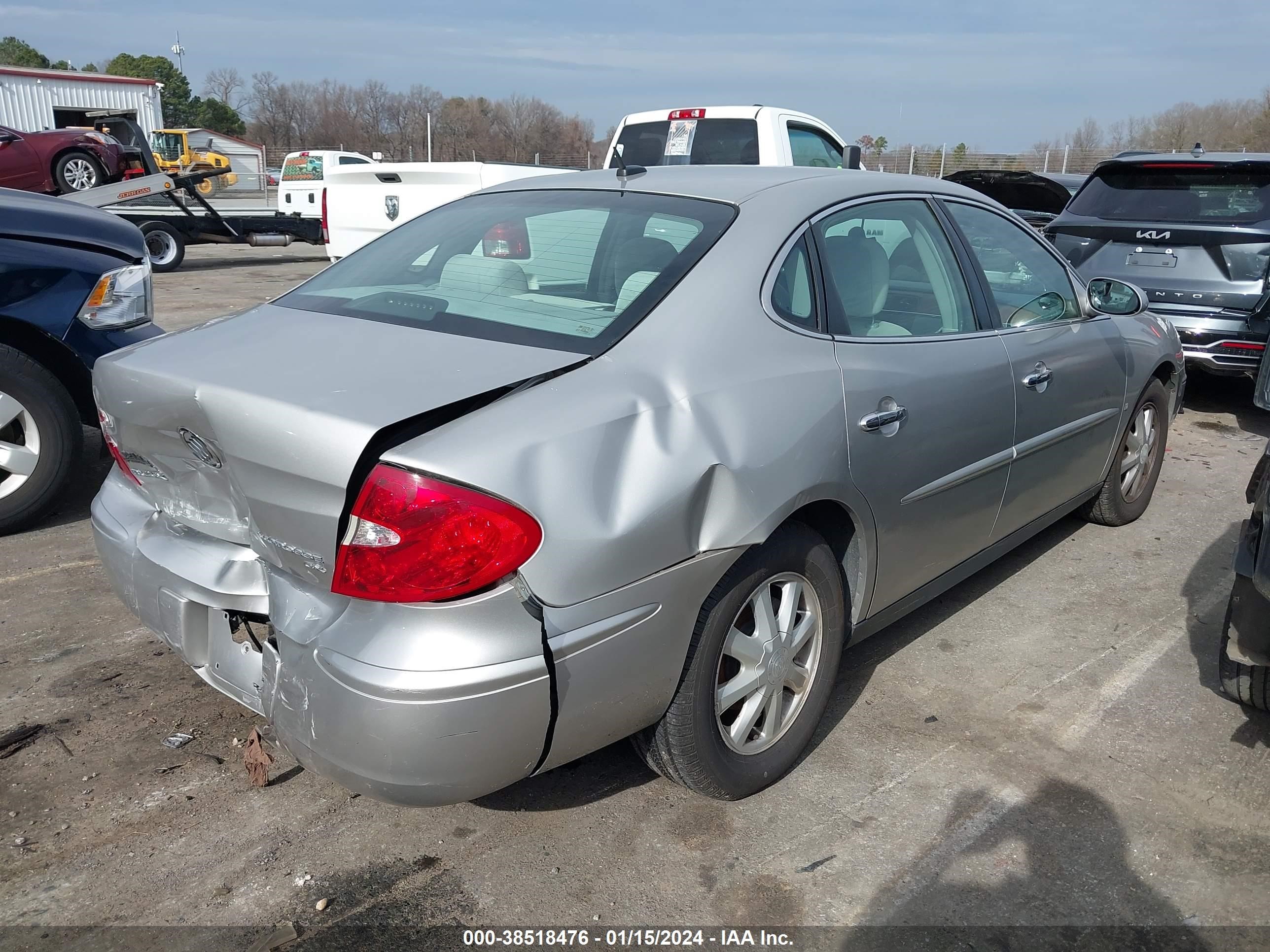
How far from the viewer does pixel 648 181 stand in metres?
3.10

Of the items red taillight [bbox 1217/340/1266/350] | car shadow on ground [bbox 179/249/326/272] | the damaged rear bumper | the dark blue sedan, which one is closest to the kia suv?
red taillight [bbox 1217/340/1266/350]

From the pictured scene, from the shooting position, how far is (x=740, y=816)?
2598 mm

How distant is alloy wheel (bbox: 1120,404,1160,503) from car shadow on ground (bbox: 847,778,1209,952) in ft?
7.66

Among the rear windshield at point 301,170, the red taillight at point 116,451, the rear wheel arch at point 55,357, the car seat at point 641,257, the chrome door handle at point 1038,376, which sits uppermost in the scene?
the car seat at point 641,257

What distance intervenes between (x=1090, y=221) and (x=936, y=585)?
16.1ft

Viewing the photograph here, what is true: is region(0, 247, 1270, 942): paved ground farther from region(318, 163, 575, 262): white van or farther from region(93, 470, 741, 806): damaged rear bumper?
region(318, 163, 575, 262): white van

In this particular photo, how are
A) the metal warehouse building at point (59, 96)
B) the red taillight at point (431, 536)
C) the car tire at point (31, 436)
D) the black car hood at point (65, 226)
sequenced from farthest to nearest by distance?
the metal warehouse building at point (59, 96), the black car hood at point (65, 226), the car tire at point (31, 436), the red taillight at point (431, 536)

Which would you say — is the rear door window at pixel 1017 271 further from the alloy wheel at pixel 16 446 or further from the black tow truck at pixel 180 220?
the black tow truck at pixel 180 220

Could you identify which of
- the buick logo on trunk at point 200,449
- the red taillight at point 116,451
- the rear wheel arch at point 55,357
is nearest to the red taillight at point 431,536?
the buick logo on trunk at point 200,449

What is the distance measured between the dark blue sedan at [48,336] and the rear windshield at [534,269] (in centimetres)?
Answer: 178

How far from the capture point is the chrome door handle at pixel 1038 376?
3.42 m

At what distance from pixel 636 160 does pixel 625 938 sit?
25.9ft

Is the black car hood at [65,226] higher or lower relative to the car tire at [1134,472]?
higher

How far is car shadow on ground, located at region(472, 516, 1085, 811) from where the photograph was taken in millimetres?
2664
